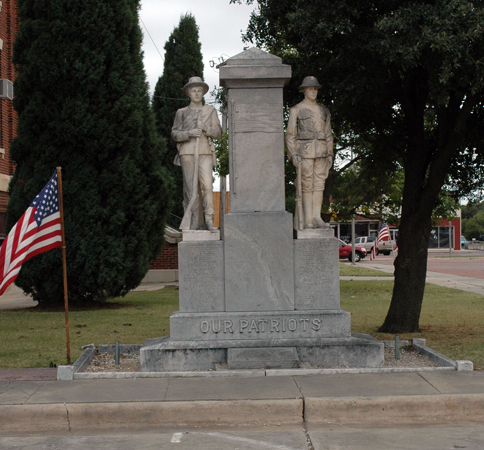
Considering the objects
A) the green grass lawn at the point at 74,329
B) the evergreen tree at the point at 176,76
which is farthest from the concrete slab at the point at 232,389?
the evergreen tree at the point at 176,76

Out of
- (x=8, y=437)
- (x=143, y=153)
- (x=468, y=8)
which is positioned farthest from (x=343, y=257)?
(x=8, y=437)

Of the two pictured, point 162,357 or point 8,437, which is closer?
point 8,437

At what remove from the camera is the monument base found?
823 cm

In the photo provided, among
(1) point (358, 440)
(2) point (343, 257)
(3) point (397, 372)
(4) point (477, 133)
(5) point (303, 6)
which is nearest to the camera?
(1) point (358, 440)

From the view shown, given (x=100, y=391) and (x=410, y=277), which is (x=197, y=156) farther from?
(x=410, y=277)

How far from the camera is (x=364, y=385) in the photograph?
7.26 m

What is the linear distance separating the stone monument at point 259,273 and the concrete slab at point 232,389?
72 centimetres

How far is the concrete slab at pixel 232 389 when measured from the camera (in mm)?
6824

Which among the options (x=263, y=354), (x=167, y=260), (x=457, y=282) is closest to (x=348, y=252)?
(x=457, y=282)

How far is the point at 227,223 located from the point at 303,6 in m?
3.87

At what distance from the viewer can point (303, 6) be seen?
10.3 metres

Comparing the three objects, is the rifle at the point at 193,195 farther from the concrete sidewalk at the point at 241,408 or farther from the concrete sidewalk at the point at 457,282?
the concrete sidewalk at the point at 457,282

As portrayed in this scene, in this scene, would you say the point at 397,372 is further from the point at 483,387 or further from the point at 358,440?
the point at 358,440

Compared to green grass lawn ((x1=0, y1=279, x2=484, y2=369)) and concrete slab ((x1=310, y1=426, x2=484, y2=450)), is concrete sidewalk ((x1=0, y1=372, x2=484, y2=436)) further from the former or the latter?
green grass lawn ((x1=0, y1=279, x2=484, y2=369))
